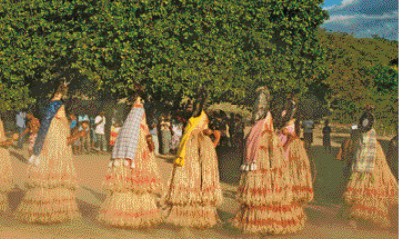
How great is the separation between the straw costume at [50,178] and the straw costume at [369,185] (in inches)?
186

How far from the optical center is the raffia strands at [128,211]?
7.48 m

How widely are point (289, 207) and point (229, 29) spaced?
40.5ft

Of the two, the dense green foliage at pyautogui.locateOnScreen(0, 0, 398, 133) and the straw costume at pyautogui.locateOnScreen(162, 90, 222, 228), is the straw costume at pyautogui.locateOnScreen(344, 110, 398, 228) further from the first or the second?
the dense green foliage at pyautogui.locateOnScreen(0, 0, 398, 133)

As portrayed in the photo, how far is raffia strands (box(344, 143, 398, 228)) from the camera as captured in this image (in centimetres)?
843

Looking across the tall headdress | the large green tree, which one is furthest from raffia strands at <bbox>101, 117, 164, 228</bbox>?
the large green tree

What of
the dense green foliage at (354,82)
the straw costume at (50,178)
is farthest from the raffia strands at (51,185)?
the dense green foliage at (354,82)

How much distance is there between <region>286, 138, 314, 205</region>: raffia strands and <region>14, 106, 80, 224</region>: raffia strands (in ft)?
13.2

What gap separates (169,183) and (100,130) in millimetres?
14251

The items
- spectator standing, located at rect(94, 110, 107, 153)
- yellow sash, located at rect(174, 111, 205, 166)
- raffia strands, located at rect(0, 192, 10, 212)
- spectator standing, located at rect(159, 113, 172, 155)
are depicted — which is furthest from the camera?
spectator standing, located at rect(159, 113, 172, 155)

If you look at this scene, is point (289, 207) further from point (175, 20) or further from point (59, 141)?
point (175, 20)

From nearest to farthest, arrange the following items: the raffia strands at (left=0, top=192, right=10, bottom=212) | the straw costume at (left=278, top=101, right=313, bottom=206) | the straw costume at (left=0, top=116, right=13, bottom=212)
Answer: the straw costume at (left=0, top=116, right=13, bottom=212) < the raffia strands at (left=0, top=192, right=10, bottom=212) < the straw costume at (left=278, top=101, right=313, bottom=206)

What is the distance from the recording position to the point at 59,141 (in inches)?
310

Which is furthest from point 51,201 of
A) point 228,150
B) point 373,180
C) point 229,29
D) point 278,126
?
point 229,29

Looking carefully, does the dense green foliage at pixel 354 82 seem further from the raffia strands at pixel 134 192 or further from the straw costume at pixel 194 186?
the raffia strands at pixel 134 192
